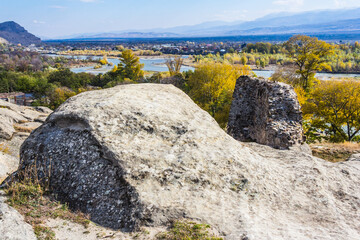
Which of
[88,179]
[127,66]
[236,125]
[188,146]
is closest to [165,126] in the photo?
[188,146]

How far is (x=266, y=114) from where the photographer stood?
1490cm

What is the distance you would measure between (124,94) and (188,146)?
114 inches

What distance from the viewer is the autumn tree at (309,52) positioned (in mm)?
46938

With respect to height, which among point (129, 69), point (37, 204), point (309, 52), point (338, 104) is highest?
point (309, 52)

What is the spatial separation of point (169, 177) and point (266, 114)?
984 centimetres

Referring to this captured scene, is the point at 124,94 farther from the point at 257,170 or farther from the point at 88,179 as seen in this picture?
the point at 257,170

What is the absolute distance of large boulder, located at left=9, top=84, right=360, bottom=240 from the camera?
19.7ft

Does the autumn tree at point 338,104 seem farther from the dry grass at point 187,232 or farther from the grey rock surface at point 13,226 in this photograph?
the grey rock surface at point 13,226

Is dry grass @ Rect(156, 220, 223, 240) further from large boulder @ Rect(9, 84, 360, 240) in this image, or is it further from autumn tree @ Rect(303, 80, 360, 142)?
autumn tree @ Rect(303, 80, 360, 142)

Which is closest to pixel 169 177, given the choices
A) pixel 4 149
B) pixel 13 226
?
pixel 13 226

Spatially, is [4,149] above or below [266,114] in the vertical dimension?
below

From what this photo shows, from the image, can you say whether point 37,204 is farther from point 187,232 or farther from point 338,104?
point 338,104

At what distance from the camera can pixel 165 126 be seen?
8.00m

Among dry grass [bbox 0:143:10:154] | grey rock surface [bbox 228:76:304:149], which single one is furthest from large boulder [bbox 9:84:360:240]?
dry grass [bbox 0:143:10:154]
